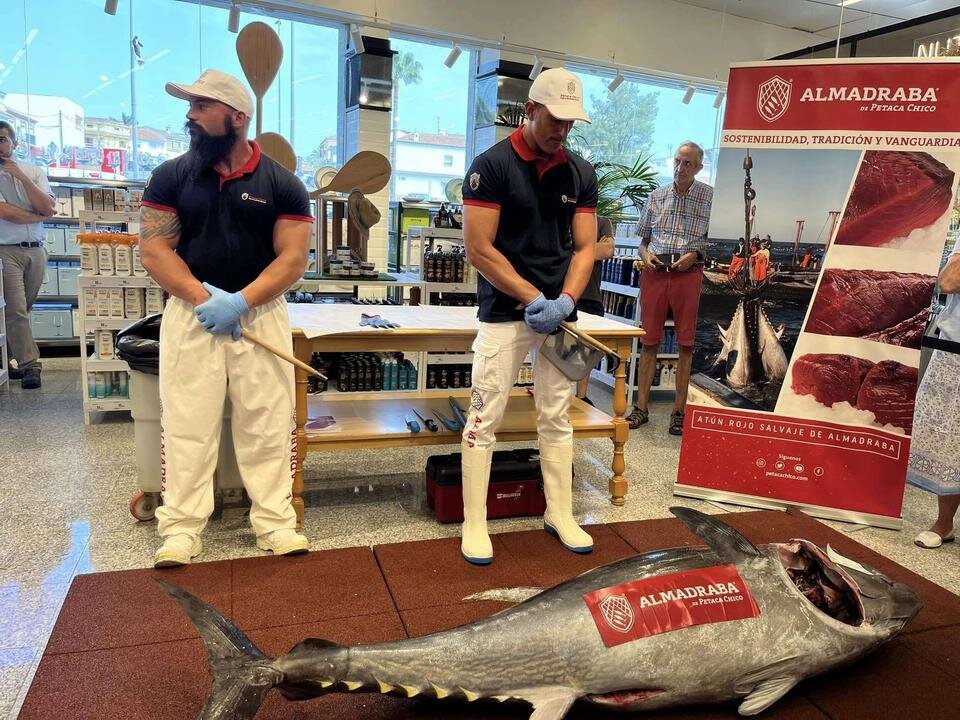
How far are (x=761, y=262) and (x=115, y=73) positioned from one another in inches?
227

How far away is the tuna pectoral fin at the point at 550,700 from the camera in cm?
Answer: 163

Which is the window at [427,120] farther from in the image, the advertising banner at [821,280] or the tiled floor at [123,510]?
the advertising banner at [821,280]

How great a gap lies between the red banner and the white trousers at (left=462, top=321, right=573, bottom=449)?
3.36 ft

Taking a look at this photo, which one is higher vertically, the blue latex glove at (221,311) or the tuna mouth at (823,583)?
the blue latex glove at (221,311)

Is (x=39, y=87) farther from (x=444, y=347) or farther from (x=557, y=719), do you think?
(x=557, y=719)

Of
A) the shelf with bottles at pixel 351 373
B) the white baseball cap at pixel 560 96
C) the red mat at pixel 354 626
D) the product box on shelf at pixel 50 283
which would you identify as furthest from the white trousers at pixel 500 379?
the product box on shelf at pixel 50 283

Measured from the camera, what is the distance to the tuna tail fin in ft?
4.90

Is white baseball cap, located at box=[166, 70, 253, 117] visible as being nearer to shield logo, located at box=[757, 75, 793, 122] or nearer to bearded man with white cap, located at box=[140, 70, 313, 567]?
bearded man with white cap, located at box=[140, 70, 313, 567]

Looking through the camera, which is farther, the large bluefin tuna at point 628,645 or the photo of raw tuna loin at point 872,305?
the photo of raw tuna loin at point 872,305

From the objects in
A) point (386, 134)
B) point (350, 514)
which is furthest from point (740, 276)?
point (386, 134)

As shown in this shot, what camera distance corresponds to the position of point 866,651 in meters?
1.94

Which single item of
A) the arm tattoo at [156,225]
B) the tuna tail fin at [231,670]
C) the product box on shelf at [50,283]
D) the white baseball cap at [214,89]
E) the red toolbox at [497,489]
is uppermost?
the white baseball cap at [214,89]

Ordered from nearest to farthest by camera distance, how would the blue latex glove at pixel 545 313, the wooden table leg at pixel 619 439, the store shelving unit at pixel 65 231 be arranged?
the blue latex glove at pixel 545 313 < the wooden table leg at pixel 619 439 < the store shelving unit at pixel 65 231

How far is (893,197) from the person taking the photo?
3.15 m
